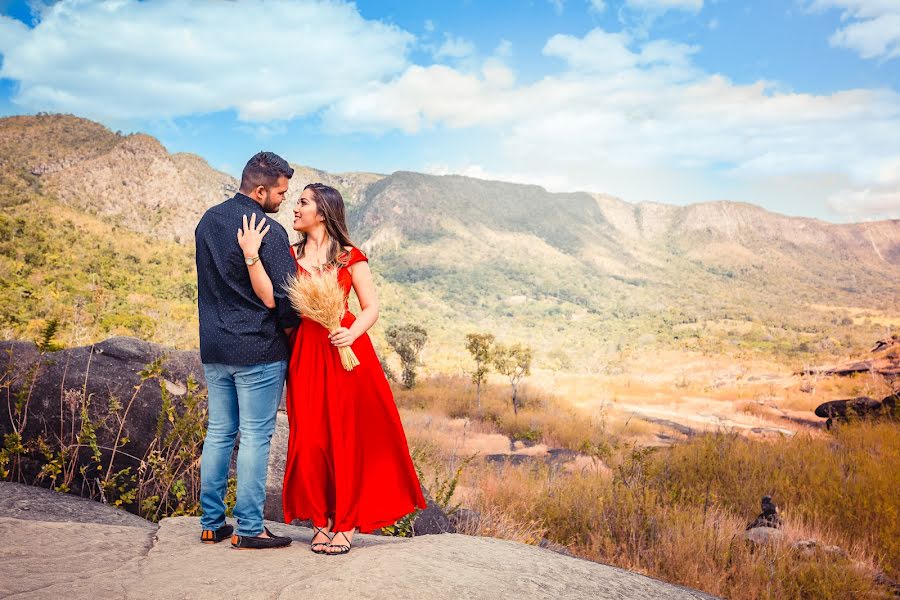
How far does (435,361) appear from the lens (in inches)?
1604

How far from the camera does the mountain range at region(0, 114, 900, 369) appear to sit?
1634 inches

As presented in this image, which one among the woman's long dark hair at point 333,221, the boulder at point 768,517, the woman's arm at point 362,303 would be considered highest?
the woman's long dark hair at point 333,221

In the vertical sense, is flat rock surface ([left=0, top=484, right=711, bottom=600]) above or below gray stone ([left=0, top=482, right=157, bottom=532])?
above

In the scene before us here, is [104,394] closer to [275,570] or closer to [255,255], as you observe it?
[255,255]

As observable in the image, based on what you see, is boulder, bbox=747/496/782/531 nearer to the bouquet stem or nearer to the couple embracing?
the couple embracing

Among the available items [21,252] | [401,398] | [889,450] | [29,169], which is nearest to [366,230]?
[29,169]

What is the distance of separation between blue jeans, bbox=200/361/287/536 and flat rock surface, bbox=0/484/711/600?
19 cm

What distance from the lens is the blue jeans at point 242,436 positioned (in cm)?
299

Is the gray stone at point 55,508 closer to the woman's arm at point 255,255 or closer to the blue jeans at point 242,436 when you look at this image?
the blue jeans at point 242,436

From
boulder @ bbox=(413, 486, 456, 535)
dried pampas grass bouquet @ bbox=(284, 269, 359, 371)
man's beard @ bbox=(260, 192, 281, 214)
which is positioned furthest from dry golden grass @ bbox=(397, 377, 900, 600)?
man's beard @ bbox=(260, 192, 281, 214)

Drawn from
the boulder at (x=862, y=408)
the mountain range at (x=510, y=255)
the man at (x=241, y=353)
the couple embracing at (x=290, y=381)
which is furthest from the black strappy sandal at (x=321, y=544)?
the mountain range at (x=510, y=255)

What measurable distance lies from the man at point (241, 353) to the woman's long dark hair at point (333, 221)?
0.33 meters

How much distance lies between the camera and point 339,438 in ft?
10.6

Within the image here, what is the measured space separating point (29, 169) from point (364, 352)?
191ft
